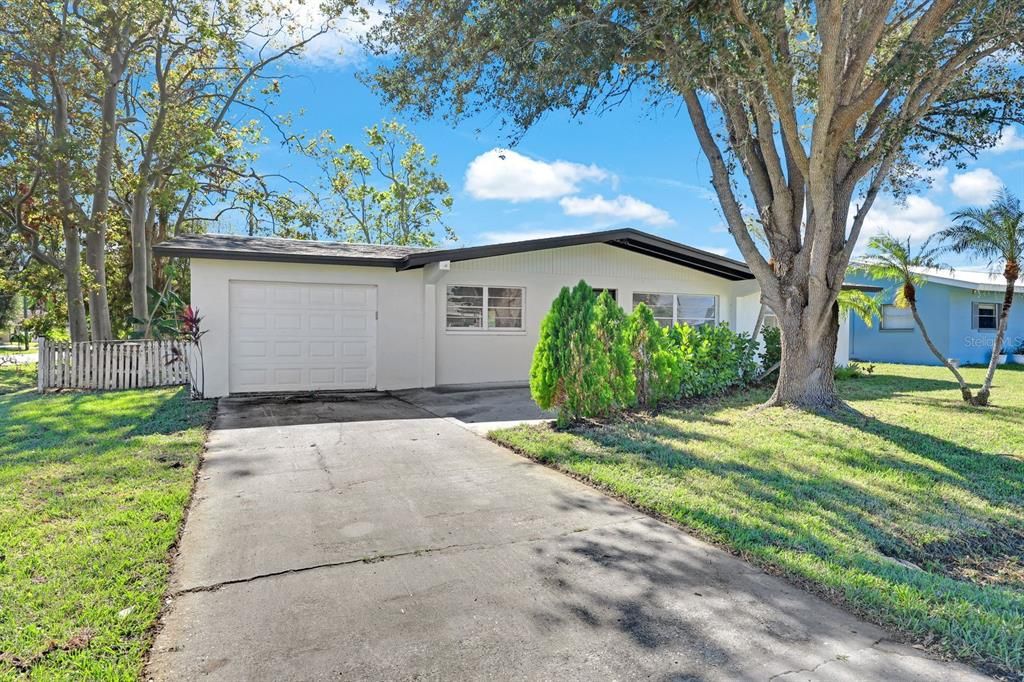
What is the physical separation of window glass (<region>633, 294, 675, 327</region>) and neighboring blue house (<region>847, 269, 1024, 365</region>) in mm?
8682

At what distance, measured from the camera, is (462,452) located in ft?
20.7

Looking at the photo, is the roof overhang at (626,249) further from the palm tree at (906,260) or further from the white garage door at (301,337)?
the palm tree at (906,260)

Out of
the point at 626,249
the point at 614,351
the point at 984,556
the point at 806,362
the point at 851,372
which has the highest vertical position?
the point at 626,249

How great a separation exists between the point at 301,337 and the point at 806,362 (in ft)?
27.8

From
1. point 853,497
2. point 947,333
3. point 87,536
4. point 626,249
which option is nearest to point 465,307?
point 626,249

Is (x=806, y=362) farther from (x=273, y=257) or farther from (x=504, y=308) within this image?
(x=273, y=257)

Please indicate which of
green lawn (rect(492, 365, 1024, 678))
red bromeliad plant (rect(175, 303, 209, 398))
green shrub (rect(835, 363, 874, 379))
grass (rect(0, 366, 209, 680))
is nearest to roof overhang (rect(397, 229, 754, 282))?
green shrub (rect(835, 363, 874, 379))

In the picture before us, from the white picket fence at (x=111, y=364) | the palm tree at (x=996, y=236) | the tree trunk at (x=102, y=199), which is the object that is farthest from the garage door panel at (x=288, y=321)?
the palm tree at (x=996, y=236)

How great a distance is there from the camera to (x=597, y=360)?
293 inches

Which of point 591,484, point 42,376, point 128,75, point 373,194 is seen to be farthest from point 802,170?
point 373,194

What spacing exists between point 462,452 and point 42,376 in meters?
9.59

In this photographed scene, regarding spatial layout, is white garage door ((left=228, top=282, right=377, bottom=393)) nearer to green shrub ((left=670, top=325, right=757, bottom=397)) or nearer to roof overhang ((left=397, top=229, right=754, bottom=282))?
roof overhang ((left=397, top=229, right=754, bottom=282))

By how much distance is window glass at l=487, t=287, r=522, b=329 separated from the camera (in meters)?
12.7

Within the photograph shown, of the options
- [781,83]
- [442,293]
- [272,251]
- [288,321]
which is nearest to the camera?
[781,83]
